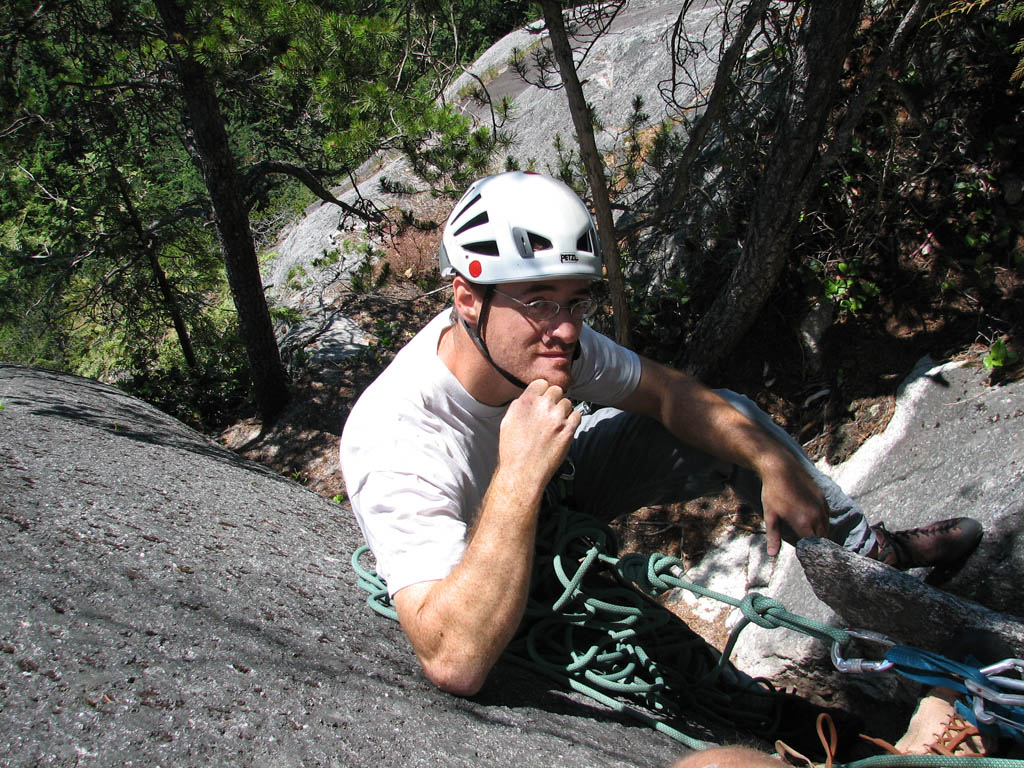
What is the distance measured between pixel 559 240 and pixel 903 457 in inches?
120

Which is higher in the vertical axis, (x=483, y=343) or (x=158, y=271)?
(x=483, y=343)

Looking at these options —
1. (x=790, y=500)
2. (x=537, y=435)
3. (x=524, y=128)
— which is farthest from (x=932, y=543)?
(x=524, y=128)

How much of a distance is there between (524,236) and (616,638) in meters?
1.35

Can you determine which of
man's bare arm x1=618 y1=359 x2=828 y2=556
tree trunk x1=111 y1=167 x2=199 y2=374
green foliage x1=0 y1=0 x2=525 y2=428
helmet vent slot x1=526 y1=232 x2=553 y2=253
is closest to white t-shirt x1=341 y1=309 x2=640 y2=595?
man's bare arm x1=618 y1=359 x2=828 y2=556

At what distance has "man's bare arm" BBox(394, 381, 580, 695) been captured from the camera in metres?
1.76

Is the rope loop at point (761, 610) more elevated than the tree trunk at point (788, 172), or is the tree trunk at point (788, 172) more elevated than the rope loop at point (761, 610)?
the tree trunk at point (788, 172)

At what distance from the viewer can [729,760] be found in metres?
1.47

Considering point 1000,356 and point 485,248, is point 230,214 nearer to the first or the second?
point 485,248

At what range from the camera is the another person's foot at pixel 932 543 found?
2676 millimetres

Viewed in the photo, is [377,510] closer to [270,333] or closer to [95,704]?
[95,704]

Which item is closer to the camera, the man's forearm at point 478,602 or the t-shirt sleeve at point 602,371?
the man's forearm at point 478,602

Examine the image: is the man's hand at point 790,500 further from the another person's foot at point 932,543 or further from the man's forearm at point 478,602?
the man's forearm at point 478,602

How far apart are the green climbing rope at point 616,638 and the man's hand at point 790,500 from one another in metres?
0.39

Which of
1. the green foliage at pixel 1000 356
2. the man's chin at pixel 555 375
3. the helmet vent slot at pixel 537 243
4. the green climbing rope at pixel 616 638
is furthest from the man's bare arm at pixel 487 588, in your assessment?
the green foliage at pixel 1000 356
